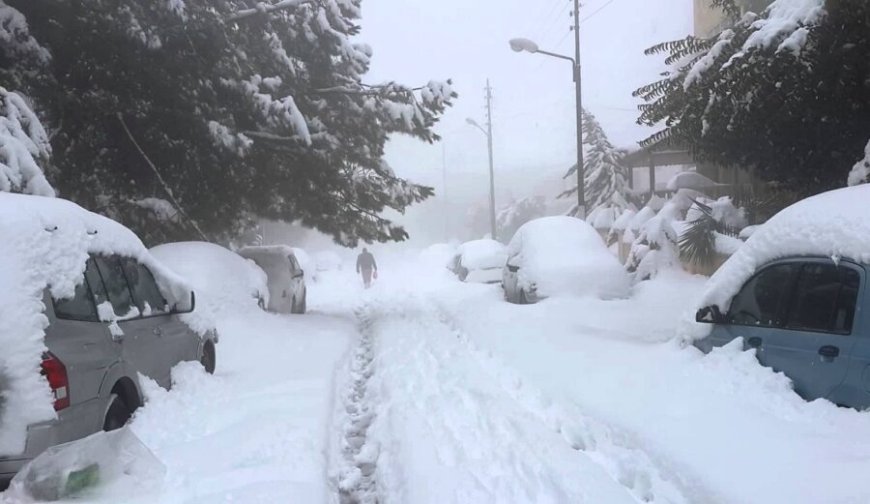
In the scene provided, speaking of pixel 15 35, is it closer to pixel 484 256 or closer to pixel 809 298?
pixel 809 298

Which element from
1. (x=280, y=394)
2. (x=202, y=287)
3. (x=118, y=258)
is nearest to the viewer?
(x=118, y=258)

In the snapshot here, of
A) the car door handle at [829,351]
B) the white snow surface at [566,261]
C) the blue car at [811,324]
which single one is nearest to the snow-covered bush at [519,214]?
the white snow surface at [566,261]

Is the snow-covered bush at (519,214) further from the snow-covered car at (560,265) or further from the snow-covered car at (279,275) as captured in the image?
the snow-covered car at (279,275)

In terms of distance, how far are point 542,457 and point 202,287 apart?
22.7ft

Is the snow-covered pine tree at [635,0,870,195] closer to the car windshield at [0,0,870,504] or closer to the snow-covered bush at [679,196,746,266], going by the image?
the car windshield at [0,0,870,504]

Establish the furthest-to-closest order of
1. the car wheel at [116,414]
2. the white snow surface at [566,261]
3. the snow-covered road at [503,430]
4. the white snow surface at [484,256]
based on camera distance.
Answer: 1. the white snow surface at [484,256]
2. the white snow surface at [566,261]
3. the car wheel at [116,414]
4. the snow-covered road at [503,430]

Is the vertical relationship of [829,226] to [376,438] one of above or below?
above

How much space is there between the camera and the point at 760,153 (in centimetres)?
963

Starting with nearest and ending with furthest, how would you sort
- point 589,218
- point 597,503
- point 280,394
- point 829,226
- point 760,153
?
point 597,503 → point 829,226 → point 280,394 → point 760,153 → point 589,218

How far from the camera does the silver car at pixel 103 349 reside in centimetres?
431

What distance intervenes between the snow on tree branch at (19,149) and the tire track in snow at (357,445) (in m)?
4.04

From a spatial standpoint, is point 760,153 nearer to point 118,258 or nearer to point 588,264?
point 588,264

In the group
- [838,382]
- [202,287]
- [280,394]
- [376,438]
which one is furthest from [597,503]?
[202,287]

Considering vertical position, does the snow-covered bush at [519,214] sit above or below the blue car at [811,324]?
above
